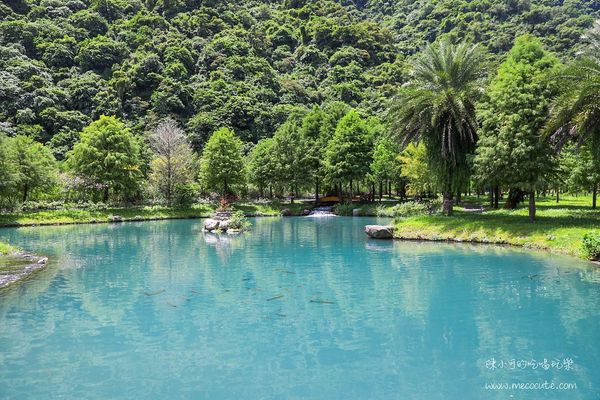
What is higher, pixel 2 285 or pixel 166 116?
pixel 166 116

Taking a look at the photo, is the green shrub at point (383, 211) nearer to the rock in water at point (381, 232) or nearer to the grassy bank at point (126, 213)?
the grassy bank at point (126, 213)

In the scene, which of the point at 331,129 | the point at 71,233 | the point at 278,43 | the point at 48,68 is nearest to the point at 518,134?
the point at 71,233

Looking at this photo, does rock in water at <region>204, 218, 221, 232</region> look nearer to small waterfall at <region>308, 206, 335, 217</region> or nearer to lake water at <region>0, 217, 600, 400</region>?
lake water at <region>0, 217, 600, 400</region>

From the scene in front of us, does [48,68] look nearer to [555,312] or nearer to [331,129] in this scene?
[331,129]

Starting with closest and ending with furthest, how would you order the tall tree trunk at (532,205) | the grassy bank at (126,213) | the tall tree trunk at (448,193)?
the tall tree trunk at (532,205), the tall tree trunk at (448,193), the grassy bank at (126,213)

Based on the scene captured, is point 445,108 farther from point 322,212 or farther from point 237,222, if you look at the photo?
point 322,212

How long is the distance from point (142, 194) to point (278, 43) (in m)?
130

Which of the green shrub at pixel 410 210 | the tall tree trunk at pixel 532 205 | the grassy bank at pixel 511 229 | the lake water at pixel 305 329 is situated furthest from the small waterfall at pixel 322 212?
the lake water at pixel 305 329

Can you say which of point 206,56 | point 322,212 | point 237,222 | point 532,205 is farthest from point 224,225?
point 206,56

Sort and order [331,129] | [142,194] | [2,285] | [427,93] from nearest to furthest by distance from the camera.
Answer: [2,285] < [427,93] < [142,194] < [331,129]

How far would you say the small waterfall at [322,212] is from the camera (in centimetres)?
6029

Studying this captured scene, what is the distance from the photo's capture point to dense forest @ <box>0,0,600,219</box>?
59.2m

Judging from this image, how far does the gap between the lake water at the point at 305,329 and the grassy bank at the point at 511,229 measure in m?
2.25

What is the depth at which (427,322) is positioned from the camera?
13.1 m
